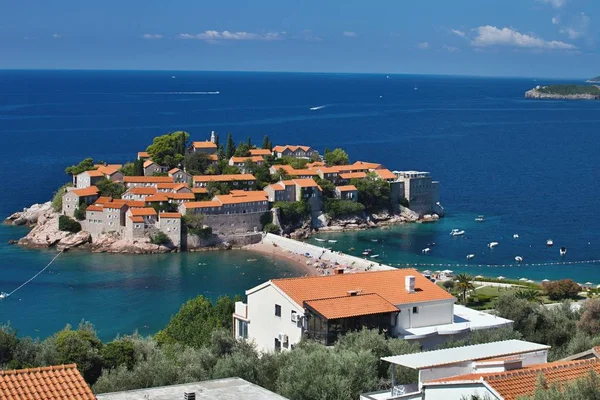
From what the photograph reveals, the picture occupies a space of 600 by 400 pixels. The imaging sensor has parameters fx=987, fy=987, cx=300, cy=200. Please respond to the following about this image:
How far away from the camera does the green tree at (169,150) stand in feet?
226

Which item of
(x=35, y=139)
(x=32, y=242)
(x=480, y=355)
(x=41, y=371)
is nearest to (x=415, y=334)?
(x=480, y=355)

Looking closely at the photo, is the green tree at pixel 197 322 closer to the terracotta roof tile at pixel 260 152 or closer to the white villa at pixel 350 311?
the white villa at pixel 350 311

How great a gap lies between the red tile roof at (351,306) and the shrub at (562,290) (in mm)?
17181

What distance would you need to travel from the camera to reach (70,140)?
121m

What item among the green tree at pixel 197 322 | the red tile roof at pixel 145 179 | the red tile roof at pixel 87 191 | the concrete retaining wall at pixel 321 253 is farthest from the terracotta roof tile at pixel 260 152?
the green tree at pixel 197 322

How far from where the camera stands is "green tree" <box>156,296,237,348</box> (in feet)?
101

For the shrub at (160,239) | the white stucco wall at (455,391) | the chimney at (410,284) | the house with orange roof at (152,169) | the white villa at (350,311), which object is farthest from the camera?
the house with orange roof at (152,169)

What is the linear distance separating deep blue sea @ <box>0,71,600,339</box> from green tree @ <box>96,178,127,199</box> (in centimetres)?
565

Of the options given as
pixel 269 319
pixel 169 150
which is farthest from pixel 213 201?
pixel 269 319

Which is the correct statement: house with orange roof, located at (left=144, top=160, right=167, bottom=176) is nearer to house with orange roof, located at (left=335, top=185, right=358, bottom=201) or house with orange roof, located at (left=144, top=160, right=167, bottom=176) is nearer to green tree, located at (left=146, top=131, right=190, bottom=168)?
green tree, located at (left=146, top=131, right=190, bottom=168)

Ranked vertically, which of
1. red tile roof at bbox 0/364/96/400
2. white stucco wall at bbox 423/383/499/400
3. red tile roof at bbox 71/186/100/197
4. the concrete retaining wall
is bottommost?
the concrete retaining wall

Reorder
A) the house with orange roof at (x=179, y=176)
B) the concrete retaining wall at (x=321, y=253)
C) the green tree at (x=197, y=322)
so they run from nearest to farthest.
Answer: the green tree at (x=197, y=322), the concrete retaining wall at (x=321, y=253), the house with orange roof at (x=179, y=176)

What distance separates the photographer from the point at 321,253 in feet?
177

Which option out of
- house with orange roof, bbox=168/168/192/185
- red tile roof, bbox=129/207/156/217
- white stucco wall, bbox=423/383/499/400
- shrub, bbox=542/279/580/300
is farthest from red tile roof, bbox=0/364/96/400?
house with orange roof, bbox=168/168/192/185
